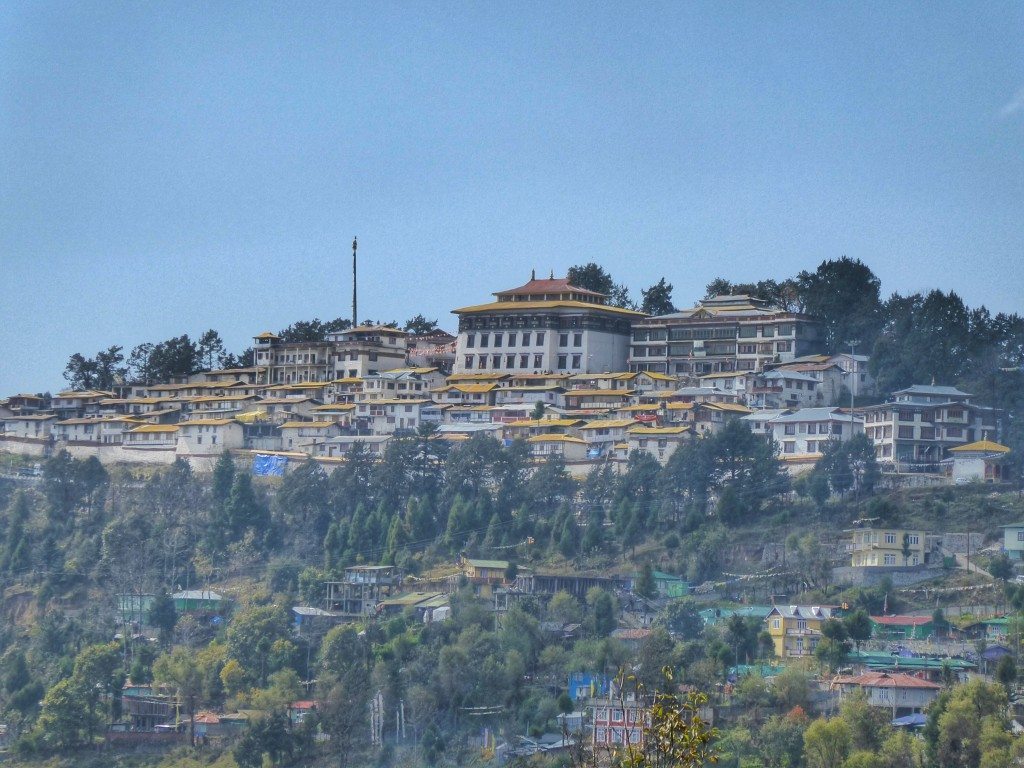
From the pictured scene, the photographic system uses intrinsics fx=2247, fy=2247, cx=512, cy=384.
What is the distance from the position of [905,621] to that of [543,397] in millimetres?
13270

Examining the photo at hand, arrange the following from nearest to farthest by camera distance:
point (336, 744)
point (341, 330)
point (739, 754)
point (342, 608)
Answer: point (739, 754), point (336, 744), point (342, 608), point (341, 330)

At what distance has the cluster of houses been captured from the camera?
131 ft

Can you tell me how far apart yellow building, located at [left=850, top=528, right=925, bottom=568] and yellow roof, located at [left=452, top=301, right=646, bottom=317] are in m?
12.4

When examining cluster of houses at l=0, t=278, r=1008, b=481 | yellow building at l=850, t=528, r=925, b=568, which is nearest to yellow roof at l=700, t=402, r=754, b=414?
cluster of houses at l=0, t=278, r=1008, b=481

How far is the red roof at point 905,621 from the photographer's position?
32438 mm

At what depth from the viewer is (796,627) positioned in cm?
3294

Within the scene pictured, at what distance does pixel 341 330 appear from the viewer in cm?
5088

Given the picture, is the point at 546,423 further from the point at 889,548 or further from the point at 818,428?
the point at 889,548

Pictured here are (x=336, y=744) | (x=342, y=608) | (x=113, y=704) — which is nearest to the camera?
(x=336, y=744)

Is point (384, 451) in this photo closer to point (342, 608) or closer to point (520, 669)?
point (342, 608)

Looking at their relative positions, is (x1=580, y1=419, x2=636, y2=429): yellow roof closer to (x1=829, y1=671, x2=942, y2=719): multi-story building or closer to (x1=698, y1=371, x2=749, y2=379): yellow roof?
(x1=698, y1=371, x2=749, y2=379): yellow roof

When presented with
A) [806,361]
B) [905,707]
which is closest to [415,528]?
[806,361]

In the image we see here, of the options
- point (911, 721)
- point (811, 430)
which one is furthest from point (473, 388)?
point (911, 721)

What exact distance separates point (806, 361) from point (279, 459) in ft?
34.3
